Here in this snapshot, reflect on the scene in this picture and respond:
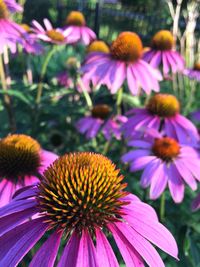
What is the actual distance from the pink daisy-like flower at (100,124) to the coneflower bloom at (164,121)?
0.11m

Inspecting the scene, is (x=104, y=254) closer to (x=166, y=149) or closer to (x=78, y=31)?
(x=166, y=149)

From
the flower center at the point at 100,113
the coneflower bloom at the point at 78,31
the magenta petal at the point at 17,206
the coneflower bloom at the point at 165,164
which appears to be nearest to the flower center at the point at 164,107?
the coneflower bloom at the point at 165,164

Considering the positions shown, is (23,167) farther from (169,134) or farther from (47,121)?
(47,121)

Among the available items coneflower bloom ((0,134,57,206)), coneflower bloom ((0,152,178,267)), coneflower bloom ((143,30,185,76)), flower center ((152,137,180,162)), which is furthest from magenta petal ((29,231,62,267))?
coneflower bloom ((143,30,185,76))

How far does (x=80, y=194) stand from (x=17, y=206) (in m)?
0.13

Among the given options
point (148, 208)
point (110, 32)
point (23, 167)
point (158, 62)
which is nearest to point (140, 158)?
point (23, 167)

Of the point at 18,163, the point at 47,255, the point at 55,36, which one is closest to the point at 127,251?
the point at 47,255

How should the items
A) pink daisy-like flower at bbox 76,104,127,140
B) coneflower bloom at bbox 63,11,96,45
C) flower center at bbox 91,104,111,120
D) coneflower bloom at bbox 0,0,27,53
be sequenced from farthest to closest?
coneflower bloom at bbox 63,11,96,45
flower center at bbox 91,104,111,120
pink daisy-like flower at bbox 76,104,127,140
coneflower bloom at bbox 0,0,27,53

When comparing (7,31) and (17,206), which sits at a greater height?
(7,31)

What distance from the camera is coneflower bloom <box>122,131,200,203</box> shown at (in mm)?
1295

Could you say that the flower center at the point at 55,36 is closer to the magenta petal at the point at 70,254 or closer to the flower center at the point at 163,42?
the flower center at the point at 163,42

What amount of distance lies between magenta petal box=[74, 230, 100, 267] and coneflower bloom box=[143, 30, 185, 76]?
1476mm

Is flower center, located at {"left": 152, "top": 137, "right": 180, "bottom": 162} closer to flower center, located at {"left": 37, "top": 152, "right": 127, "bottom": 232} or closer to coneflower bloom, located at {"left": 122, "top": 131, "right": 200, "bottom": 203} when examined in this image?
coneflower bloom, located at {"left": 122, "top": 131, "right": 200, "bottom": 203}

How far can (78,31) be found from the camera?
2.39m
